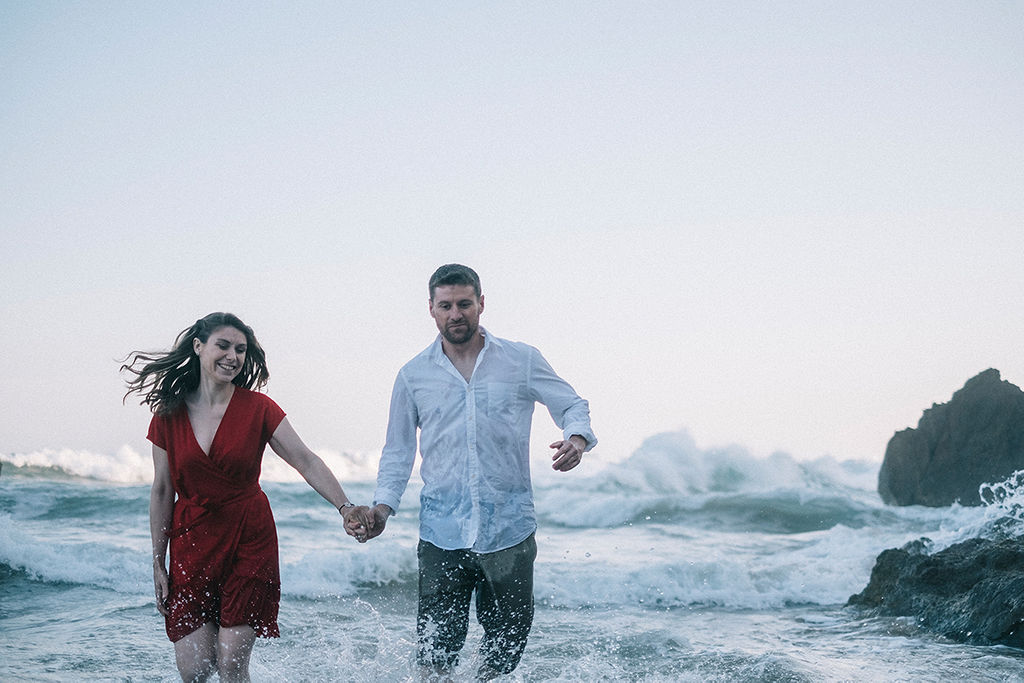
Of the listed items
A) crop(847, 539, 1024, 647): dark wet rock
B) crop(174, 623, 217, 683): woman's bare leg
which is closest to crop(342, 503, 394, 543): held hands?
crop(174, 623, 217, 683): woman's bare leg

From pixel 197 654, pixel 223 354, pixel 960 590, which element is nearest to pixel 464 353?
pixel 223 354

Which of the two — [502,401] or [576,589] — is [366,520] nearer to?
[502,401]

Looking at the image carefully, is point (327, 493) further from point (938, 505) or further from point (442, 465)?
point (938, 505)

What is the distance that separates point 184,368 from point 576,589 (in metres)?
7.91

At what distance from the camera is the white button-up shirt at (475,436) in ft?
13.8

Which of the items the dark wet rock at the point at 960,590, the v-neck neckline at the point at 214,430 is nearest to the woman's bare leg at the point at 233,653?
the v-neck neckline at the point at 214,430

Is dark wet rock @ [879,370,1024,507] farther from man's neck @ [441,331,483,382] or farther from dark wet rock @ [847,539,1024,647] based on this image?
man's neck @ [441,331,483,382]

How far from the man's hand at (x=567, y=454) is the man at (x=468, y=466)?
0.01m

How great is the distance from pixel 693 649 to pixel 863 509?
1312 centimetres

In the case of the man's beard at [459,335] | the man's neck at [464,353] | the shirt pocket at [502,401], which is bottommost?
the shirt pocket at [502,401]

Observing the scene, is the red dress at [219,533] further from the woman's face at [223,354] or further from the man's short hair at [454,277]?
the man's short hair at [454,277]

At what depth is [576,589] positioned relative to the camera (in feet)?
37.4

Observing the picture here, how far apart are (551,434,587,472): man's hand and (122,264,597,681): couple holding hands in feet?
0.05

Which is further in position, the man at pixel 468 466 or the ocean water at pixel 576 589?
the ocean water at pixel 576 589
